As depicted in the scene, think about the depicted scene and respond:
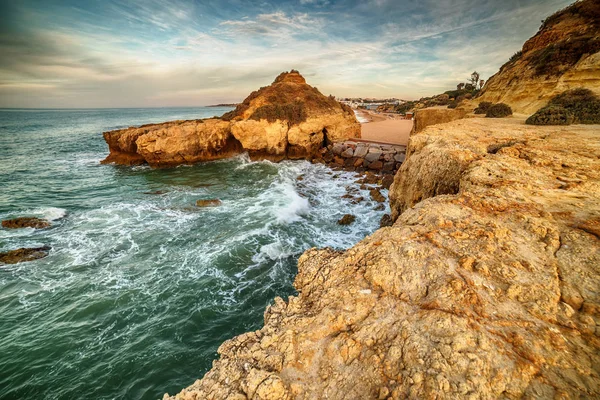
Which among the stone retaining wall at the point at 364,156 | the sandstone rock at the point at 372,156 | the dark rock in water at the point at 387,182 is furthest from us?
the sandstone rock at the point at 372,156

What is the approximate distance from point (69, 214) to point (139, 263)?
286 inches

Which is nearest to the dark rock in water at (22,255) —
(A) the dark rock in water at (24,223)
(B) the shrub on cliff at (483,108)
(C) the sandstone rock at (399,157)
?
(A) the dark rock in water at (24,223)

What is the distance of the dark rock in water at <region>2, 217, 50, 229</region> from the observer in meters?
11.0

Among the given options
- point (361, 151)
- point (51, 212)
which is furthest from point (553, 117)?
point (51, 212)

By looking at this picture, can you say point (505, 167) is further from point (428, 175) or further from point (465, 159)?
point (428, 175)

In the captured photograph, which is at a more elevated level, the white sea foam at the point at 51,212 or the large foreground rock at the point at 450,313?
the large foreground rock at the point at 450,313

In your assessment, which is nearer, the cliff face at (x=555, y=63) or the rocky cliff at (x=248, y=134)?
the cliff face at (x=555, y=63)

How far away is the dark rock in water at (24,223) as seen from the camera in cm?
1099

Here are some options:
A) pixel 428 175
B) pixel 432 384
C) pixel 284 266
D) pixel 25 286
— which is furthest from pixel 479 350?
pixel 25 286

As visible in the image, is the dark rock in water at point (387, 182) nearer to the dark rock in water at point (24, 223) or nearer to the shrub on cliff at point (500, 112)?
the shrub on cliff at point (500, 112)

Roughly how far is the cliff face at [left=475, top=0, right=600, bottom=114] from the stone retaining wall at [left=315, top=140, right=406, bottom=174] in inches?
262

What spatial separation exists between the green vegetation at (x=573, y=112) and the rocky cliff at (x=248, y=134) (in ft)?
52.7

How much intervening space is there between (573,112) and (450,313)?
37.7 feet

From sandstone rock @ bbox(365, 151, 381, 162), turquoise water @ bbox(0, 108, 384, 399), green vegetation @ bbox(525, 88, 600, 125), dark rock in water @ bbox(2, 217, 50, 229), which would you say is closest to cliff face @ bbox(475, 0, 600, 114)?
green vegetation @ bbox(525, 88, 600, 125)
